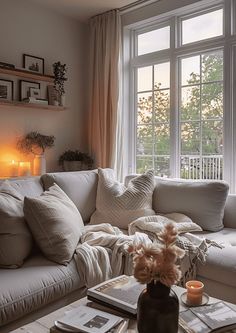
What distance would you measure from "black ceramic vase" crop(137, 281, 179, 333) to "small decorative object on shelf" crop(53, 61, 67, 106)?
10.3ft

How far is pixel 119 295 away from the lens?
137cm

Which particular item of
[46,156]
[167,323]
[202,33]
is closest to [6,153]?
[46,156]

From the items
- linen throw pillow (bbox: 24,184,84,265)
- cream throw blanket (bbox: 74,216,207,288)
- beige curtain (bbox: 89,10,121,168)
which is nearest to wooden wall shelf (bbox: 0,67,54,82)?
beige curtain (bbox: 89,10,121,168)

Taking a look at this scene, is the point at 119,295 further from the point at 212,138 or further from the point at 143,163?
the point at 143,163

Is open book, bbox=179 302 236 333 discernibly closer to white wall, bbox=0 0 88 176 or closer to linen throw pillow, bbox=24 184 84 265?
linen throw pillow, bbox=24 184 84 265

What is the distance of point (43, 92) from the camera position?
380 centimetres

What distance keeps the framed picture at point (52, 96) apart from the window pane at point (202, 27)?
159 cm

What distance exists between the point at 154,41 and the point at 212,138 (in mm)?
1411

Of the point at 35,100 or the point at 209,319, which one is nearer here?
the point at 209,319

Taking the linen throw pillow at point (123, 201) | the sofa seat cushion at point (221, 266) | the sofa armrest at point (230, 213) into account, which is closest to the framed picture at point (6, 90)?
the linen throw pillow at point (123, 201)

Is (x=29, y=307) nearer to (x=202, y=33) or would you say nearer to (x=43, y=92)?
(x=43, y=92)

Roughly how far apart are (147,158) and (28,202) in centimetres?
216

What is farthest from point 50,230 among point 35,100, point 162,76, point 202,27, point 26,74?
point 202,27

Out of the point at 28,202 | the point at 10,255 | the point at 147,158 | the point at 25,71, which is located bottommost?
the point at 10,255
